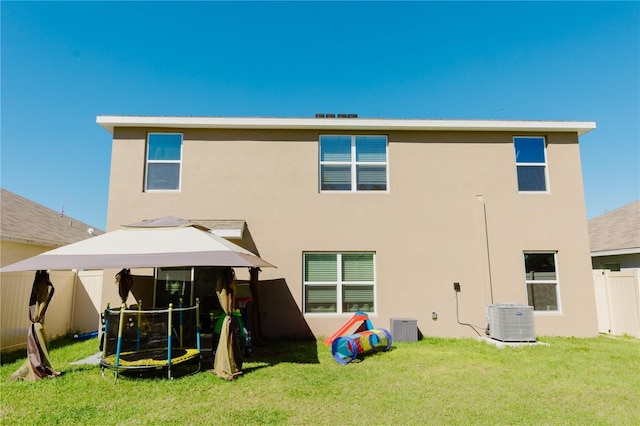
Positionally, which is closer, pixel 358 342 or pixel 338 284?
pixel 358 342

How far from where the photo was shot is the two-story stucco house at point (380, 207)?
380 inches

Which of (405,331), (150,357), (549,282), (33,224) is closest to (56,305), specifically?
(33,224)

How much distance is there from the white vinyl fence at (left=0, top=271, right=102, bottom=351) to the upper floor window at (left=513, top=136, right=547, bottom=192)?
44.5 feet

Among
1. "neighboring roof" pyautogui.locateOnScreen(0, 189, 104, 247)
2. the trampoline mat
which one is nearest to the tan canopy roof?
the trampoline mat

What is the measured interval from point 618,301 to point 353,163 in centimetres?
916

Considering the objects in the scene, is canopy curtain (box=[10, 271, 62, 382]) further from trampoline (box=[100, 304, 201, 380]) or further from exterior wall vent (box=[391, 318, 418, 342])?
exterior wall vent (box=[391, 318, 418, 342])

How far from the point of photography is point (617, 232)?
14.4m

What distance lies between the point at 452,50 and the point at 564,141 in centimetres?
498

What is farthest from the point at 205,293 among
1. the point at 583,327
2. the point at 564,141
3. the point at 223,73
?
the point at 564,141

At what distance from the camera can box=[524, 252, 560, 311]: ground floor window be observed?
32.1 ft

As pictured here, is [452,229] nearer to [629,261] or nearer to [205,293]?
[205,293]

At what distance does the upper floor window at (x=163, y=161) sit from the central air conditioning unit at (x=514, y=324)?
31.6ft

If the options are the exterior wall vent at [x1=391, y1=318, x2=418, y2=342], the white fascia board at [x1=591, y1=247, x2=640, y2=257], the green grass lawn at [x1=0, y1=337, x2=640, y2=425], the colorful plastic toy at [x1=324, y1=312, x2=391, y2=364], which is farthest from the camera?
the white fascia board at [x1=591, y1=247, x2=640, y2=257]

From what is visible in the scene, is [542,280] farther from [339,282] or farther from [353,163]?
[353,163]
